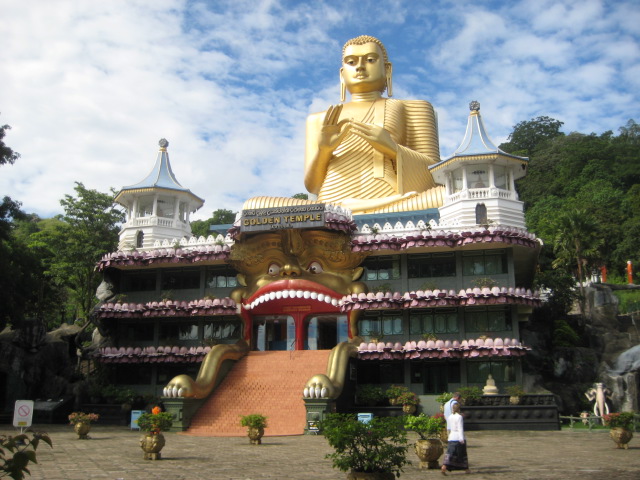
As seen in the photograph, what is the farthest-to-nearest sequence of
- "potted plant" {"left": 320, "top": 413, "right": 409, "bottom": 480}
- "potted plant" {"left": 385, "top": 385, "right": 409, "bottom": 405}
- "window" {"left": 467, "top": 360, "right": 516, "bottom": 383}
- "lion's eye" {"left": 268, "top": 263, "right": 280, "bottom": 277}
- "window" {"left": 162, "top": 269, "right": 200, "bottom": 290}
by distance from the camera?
"window" {"left": 162, "top": 269, "right": 200, "bottom": 290}, "lion's eye" {"left": 268, "top": 263, "right": 280, "bottom": 277}, "window" {"left": 467, "top": 360, "right": 516, "bottom": 383}, "potted plant" {"left": 385, "top": 385, "right": 409, "bottom": 405}, "potted plant" {"left": 320, "top": 413, "right": 409, "bottom": 480}

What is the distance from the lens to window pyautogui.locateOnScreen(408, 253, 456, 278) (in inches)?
1141

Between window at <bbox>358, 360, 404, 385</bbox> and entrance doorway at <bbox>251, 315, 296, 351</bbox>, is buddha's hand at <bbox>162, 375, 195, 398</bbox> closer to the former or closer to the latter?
entrance doorway at <bbox>251, 315, 296, 351</bbox>

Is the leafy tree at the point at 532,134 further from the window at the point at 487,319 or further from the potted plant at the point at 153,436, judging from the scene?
the potted plant at the point at 153,436

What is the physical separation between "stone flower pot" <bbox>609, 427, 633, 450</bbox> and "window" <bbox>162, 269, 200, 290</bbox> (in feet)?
68.7

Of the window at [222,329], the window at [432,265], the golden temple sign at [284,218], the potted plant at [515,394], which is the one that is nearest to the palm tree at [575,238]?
the window at [432,265]

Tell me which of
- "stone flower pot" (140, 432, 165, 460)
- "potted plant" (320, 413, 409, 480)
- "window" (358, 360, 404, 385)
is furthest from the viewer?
"window" (358, 360, 404, 385)

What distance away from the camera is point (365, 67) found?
39969mm

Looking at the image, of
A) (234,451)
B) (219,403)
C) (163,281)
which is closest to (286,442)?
(234,451)

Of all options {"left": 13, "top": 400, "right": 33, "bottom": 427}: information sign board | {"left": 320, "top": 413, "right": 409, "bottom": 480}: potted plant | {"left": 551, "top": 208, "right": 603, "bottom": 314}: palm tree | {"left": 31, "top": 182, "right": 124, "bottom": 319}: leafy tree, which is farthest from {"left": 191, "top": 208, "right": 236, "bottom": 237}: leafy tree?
{"left": 320, "top": 413, "right": 409, "bottom": 480}: potted plant

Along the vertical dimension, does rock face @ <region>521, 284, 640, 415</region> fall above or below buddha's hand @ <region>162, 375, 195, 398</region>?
above

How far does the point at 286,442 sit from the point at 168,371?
13255 millimetres

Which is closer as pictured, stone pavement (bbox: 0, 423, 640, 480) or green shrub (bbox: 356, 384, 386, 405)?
stone pavement (bbox: 0, 423, 640, 480)

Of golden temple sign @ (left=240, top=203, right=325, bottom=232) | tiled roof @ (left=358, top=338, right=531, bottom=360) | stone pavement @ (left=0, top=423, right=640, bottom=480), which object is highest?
golden temple sign @ (left=240, top=203, right=325, bottom=232)

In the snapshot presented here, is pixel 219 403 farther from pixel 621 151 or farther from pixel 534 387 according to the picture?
pixel 621 151
